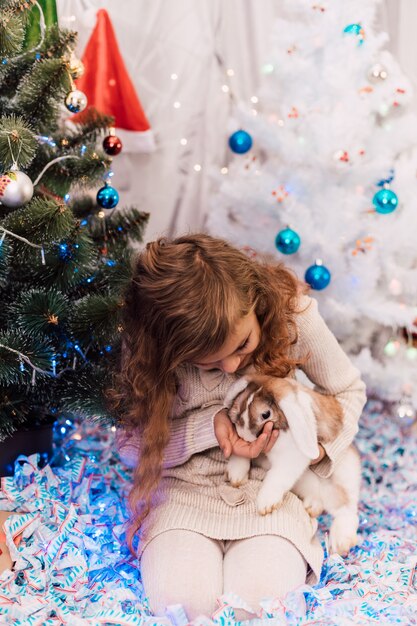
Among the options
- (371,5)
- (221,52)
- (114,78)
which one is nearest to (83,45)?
(114,78)

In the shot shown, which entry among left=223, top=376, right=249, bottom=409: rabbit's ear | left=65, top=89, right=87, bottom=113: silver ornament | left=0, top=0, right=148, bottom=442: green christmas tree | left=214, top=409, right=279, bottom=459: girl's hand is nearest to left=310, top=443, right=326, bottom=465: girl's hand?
left=214, top=409, right=279, bottom=459: girl's hand

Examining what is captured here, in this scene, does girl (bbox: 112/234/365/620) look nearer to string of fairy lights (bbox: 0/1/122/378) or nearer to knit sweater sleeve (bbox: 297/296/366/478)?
knit sweater sleeve (bbox: 297/296/366/478)

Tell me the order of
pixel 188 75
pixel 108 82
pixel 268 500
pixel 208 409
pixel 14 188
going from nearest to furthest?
pixel 14 188 → pixel 268 500 → pixel 208 409 → pixel 108 82 → pixel 188 75

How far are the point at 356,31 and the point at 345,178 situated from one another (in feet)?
1.35

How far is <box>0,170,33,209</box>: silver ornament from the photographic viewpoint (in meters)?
1.31

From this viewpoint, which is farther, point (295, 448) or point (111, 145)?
point (111, 145)

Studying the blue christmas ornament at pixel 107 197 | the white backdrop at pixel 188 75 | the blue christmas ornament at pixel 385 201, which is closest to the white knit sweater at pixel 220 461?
the blue christmas ornament at pixel 107 197

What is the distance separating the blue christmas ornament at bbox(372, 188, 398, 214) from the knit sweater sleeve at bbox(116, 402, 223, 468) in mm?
831

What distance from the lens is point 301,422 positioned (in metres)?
1.39

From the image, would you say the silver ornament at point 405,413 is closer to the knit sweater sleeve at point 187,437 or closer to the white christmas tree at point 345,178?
the white christmas tree at point 345,178

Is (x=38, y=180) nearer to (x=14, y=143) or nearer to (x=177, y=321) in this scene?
(x=14, y=143)

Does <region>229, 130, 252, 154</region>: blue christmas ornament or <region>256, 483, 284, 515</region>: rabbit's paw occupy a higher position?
<region>229, 130, 252, 154</region>: blue christmas ornament

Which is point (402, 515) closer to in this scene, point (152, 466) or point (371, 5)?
point (152, 466)

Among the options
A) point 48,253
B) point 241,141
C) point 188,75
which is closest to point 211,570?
point 48,253
